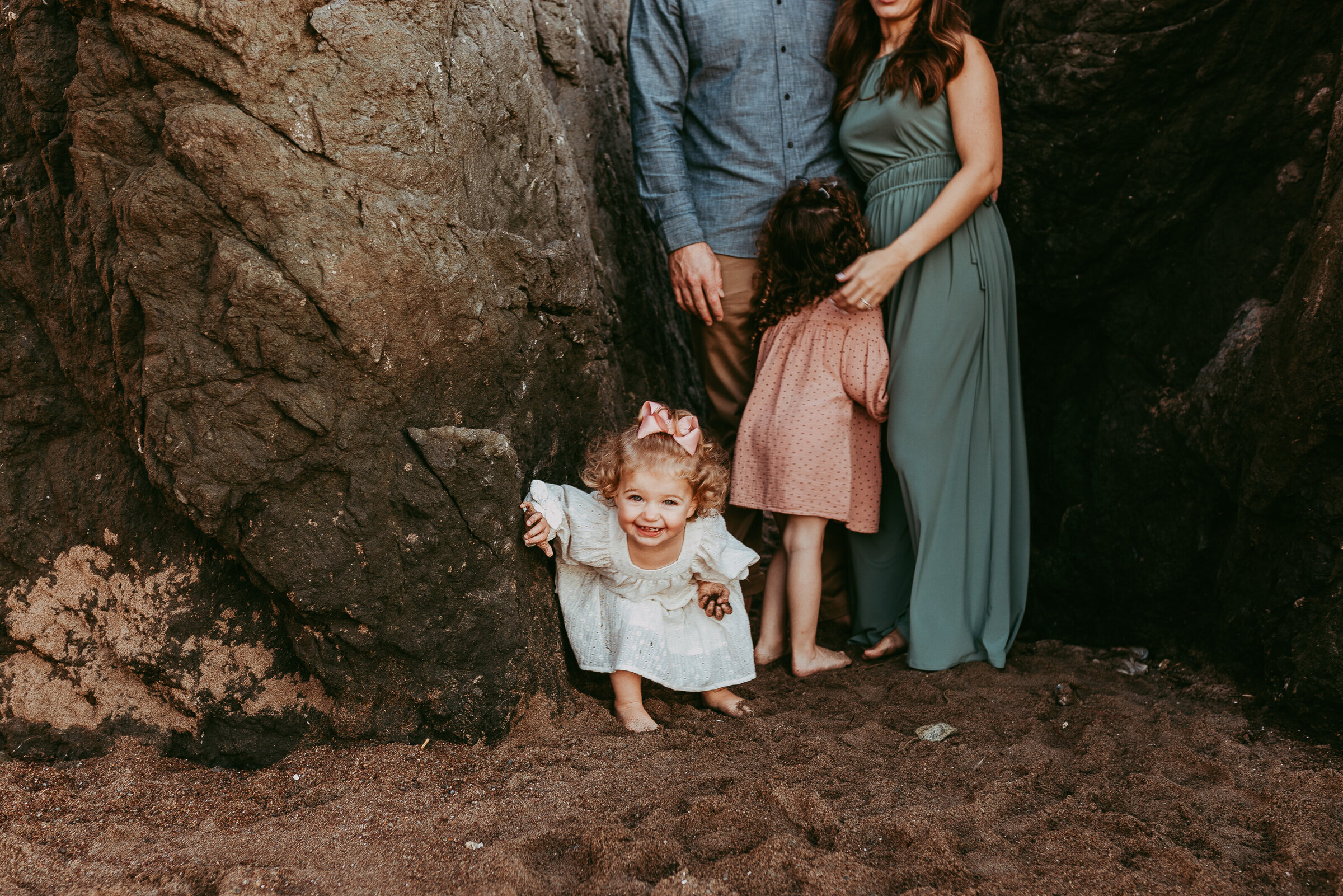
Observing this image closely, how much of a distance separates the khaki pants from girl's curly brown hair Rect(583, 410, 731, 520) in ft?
1.44

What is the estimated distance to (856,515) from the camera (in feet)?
10.4

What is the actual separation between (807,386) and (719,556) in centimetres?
64

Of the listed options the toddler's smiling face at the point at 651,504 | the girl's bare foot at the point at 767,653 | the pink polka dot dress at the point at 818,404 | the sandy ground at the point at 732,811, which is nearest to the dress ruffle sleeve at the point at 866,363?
the pink polka dot dress at the point at 818,404

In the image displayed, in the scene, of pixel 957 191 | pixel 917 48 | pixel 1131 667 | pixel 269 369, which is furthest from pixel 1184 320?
pixel 269 369

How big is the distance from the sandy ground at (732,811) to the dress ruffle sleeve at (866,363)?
3.17ft

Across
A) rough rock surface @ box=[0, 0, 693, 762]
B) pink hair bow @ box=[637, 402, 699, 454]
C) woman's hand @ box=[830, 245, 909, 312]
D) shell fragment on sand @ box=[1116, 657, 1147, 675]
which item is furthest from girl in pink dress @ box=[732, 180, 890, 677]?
shell fragment on sand @ box=[1116, 657, 1147, 675]

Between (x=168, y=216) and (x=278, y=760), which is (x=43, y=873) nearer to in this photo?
(x=278, y=760)

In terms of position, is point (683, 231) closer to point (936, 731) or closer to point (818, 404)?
point (818, 404)

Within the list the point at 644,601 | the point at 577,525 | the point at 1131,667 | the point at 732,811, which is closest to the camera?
the point at 732,811

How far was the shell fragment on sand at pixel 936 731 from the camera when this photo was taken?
2.53 metres

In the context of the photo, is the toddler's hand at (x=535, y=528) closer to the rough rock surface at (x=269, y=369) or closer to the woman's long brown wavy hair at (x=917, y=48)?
the rough rock surface at (x=269, y=369)

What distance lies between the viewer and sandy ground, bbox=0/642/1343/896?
5.99ft

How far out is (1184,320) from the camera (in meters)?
3.26

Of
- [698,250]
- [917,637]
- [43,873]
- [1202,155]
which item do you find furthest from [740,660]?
[1202,155]
